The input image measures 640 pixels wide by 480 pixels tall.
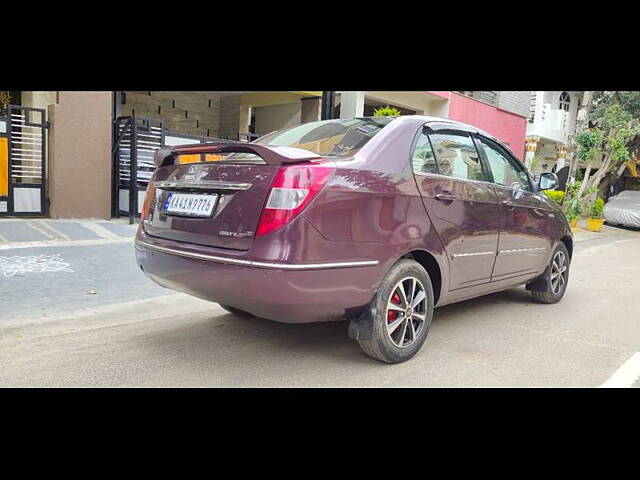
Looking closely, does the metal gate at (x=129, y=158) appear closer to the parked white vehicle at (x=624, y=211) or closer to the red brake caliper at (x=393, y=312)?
the red brake caliper at (x=393, y=312)

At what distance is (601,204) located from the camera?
17.0 metres

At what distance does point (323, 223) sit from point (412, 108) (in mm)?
15557

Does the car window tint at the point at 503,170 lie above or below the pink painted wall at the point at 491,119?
below

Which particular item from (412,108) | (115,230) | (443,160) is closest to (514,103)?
(412,108)

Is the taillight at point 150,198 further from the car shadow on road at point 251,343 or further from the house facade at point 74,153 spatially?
the house facade at point 74,153

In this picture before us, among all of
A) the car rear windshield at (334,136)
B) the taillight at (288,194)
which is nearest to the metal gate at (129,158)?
the car rear windshield at (334,136)

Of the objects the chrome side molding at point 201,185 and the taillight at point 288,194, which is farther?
the chrome side molding at point 201,185

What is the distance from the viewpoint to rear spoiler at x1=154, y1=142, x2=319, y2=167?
10.1 feet

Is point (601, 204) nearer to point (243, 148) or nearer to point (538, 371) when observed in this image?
point (538, 371)

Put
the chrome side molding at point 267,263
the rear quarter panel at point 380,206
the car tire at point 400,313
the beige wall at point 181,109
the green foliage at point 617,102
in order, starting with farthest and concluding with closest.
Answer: the green foliage at point 617,102 < the beige wall at point 181,109 < the car tire at point 400,313 < the rear quarter panel at point 380,206 < the chrome side molding at point 267,263

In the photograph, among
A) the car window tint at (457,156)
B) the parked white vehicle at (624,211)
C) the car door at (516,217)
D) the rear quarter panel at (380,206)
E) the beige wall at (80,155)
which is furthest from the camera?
the parked white vehicle at (624,211)

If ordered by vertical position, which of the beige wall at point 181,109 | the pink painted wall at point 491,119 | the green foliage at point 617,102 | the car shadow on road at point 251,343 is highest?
the green foliage at point 617,102

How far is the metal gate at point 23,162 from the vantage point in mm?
8586

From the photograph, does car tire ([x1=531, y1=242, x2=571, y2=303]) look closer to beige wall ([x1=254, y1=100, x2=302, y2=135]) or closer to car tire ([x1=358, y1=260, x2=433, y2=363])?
car tire ([x1=358, y1=260, x2=433, y2=363])
